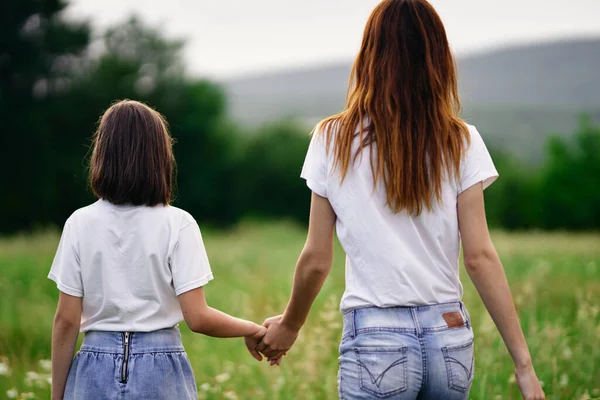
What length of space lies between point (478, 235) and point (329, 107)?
5508 inches


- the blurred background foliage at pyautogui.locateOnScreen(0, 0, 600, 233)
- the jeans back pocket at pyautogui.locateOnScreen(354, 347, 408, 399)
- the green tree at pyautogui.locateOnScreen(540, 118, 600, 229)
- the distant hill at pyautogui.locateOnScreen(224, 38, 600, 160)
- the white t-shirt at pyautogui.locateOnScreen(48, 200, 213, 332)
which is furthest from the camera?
the distant hill at pyautogui.locateOnScreen(224, 38, 600, 160)

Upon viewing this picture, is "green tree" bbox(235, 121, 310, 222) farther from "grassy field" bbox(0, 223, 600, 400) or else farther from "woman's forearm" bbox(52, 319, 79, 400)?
"woman's forearm" bbox(52, 319, 79, 400)

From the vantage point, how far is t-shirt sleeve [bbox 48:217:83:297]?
2629 mm

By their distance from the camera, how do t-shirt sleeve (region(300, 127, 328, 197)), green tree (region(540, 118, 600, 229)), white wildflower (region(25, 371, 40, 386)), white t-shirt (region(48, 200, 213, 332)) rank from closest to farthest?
t-shirt sleeve (region(300, 127, 328, 197)), white t-shirt (region(48, 200, 213, 332)), white wildflower (region(25, 371, 40, 386)), green tree (region(540, 118, 600, 229))

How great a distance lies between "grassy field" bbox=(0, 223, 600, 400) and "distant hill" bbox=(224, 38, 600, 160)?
86282 mm

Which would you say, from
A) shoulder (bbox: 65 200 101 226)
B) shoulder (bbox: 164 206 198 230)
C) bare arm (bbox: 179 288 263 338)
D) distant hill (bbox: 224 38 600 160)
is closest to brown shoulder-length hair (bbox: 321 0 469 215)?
shoulder (bbox: 164 206 198 230)

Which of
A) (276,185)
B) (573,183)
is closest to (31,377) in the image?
(276,185)

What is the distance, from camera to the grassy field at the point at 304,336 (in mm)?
4242

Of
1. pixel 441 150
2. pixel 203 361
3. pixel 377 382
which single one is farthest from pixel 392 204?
pixel 203 361

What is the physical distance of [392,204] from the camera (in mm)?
2375

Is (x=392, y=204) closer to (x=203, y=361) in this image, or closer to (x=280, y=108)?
(x=203, y=361)

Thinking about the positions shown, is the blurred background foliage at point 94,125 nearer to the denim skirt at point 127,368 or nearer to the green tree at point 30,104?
the green tree at point 30,104

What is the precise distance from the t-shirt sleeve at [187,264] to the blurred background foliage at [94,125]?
1454 centimetres

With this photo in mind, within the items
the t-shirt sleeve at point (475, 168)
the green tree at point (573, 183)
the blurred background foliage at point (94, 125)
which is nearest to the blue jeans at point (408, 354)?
the t-shirt sleeve at point (475, 168)
